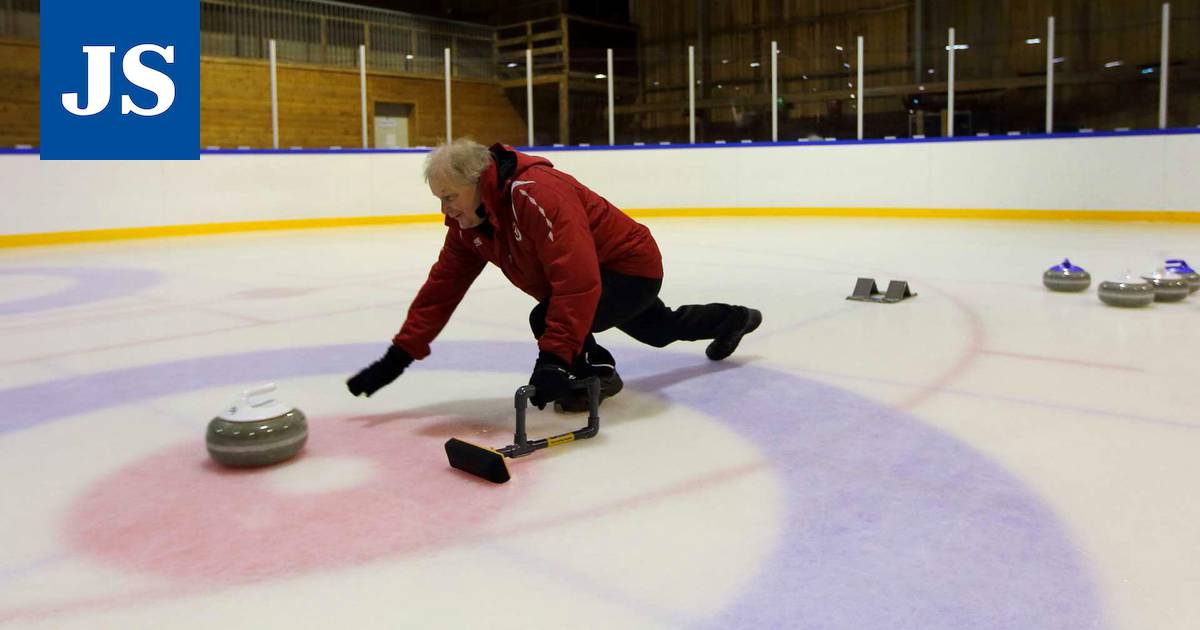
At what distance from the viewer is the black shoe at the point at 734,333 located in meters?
3.54

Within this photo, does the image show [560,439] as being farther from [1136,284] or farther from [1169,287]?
[1169,287]

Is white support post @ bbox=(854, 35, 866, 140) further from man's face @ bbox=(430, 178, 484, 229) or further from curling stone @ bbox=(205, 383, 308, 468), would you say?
curling stone @ bbox=(205, 383, 308, 468)

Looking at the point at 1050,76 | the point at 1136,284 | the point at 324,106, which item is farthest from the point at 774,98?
the point at 324,106

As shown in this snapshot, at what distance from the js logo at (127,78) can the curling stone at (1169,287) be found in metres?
11.7

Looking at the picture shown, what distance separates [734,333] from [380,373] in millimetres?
1364

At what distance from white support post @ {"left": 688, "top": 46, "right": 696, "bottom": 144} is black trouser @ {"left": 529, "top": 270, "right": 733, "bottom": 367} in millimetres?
10061

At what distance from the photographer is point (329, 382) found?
11.1 ft

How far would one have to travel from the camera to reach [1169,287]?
15.6 ft

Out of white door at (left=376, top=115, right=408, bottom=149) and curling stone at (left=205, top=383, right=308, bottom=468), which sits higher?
white door at (left=376, top=115, right=408, bottom=149)

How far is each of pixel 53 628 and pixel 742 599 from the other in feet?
3.63

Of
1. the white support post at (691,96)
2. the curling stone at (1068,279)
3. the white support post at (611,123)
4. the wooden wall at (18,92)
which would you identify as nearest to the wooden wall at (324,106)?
the wooden wall at (18,92)

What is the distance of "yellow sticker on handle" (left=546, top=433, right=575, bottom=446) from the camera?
246 centimetres

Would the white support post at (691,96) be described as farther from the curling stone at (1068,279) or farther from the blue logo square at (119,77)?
the curling stone at (1068,279)

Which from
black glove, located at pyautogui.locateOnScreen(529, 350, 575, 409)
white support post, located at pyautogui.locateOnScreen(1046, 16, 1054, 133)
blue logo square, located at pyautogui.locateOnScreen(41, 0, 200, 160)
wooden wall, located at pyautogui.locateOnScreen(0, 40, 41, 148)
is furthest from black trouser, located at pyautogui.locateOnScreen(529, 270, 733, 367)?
wooden wall, located at pyautogui.locateOnScreen(0, 40, 41, 148)
